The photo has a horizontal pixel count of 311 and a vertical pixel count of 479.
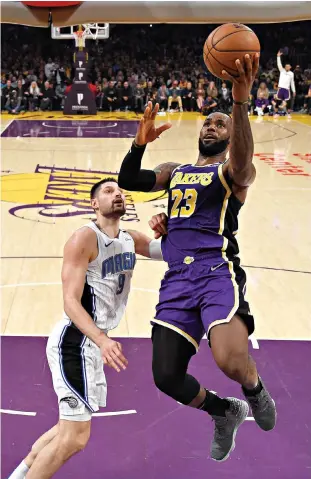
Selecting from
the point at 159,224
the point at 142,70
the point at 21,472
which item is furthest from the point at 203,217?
the point at 142,70

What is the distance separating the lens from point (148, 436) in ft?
16.6

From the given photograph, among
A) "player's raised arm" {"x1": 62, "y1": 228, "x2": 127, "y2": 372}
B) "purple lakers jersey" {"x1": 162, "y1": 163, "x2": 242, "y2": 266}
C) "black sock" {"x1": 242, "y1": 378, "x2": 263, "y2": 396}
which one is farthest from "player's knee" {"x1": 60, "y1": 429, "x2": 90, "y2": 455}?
"purple lakers jersey" {"x1": 162, "y1": 163, "x2": 242, "y2": 266}

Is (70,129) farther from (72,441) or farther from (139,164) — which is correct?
(72,441)

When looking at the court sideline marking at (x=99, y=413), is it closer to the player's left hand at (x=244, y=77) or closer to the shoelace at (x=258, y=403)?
the shoelace at (x=258, y=403)

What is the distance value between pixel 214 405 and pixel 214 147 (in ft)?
5.21

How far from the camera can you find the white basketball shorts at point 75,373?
4.21 meters

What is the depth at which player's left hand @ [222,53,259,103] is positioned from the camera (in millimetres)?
3745

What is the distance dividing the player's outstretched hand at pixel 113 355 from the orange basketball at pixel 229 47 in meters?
1.59

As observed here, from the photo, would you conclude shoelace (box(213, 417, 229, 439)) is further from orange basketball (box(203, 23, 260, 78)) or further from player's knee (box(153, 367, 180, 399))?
orange basketball (box(203, 23, 260, 78))

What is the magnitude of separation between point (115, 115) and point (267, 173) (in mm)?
11281

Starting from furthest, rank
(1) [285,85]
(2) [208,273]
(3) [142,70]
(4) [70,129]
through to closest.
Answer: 1. (3) [142,70]
2. (1) [285,85]
3. (4) [70,129]
4. (2) [208,273]

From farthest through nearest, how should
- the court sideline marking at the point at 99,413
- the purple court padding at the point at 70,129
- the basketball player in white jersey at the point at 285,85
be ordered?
1. the basketball player in white jersey at the point at 285,85
2. the purple court padding at the point at 70,129
3. the court sideline marking at the point at 99,413

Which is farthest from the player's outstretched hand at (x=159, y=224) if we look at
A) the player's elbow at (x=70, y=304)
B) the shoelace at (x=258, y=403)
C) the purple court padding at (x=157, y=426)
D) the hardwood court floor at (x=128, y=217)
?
the hardwood court floor at (x=128, y=217)

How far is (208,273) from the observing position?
14.0ft
